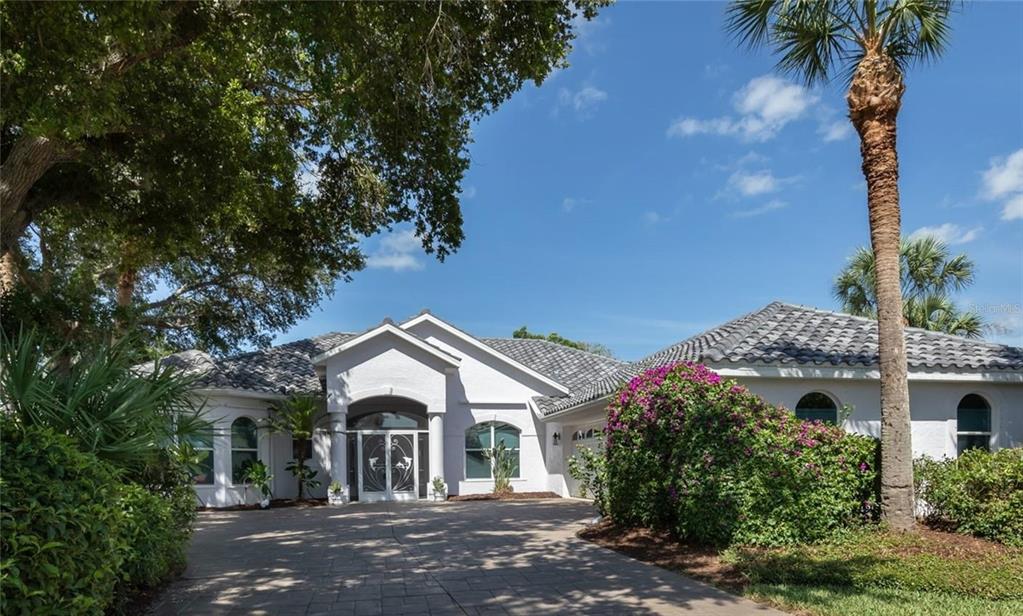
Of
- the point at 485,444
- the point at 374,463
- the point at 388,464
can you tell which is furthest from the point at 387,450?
the point at 485,444

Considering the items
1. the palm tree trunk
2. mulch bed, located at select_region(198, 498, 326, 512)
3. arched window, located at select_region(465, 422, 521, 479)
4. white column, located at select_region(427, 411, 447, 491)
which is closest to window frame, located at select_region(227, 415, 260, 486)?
mulch bed, located at select_region(198, 498, 326, 512)

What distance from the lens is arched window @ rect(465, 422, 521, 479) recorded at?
21859 mm

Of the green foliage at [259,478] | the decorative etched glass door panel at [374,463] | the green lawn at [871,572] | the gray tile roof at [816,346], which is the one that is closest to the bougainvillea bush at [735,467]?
the green lawn at [871,572]

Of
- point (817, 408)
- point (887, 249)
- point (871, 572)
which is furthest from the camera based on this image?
point (817, 408)

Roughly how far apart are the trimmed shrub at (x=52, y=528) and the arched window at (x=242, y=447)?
1526cm

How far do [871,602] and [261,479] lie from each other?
16.6 meters

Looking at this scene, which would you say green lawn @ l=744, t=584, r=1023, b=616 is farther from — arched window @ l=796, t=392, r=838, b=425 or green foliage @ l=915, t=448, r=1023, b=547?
arched window @ l=796, t=392, r=838, b=425

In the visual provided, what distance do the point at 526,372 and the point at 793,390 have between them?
11486 millimetres

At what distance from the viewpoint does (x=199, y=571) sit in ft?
29.7

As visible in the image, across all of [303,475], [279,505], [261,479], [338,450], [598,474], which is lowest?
[279,505]

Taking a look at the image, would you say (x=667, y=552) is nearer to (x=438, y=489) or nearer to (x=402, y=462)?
(x=438, y=489)

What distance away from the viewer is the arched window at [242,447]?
19.4 meters

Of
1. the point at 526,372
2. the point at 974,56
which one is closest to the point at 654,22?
the point at 974,56

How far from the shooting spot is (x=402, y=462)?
20938 mm
